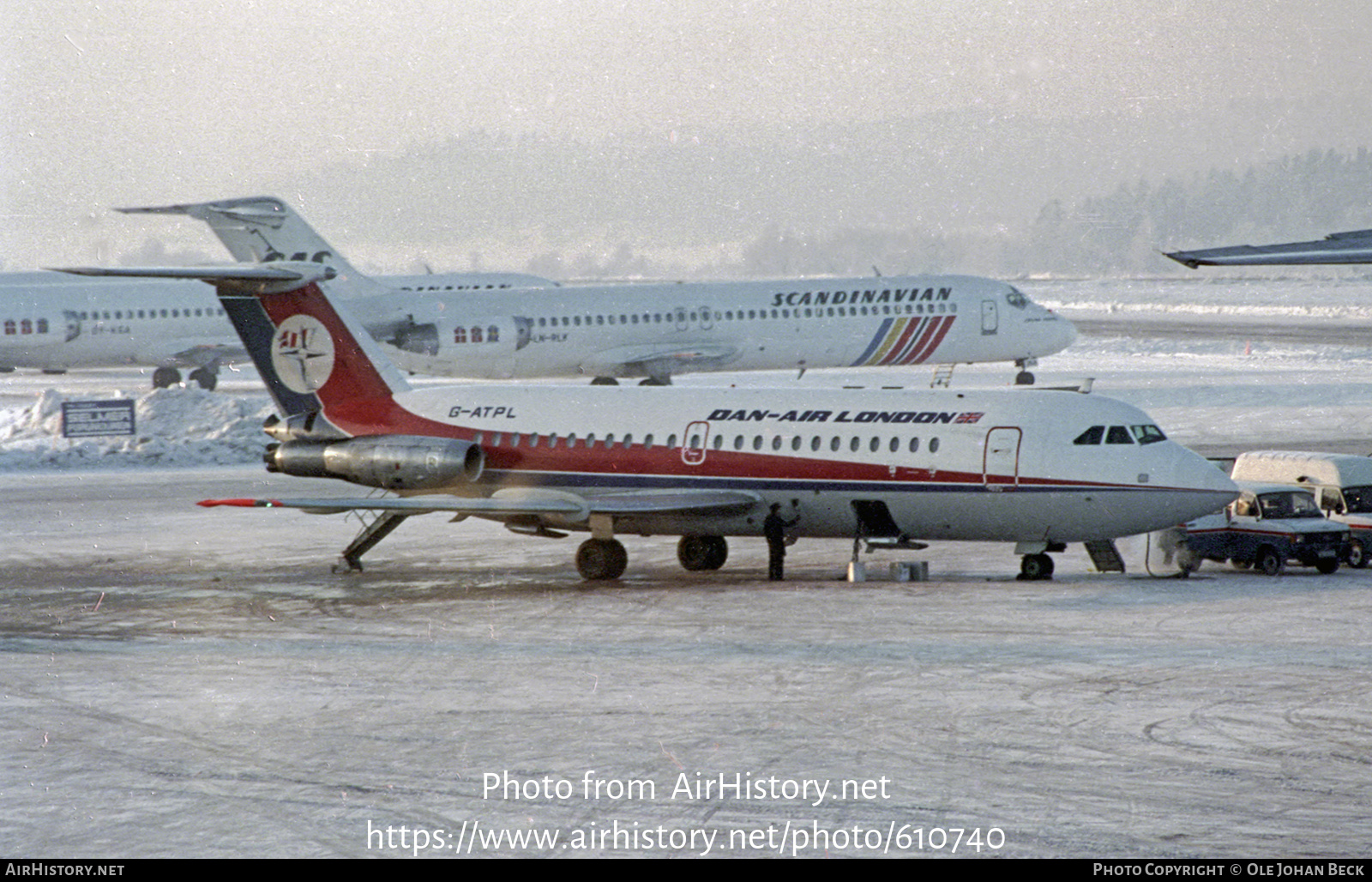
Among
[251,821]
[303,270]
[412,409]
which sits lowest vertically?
[251,821]

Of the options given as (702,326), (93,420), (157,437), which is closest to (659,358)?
(702,326)

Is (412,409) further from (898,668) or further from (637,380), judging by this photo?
(637,380)

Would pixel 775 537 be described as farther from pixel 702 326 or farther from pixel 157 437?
pixel 702 326

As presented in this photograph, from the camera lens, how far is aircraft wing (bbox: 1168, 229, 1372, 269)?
15.3 metres

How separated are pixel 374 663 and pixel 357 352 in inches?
410

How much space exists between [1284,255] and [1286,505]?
1357cm

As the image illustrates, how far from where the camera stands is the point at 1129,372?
68.6 meters

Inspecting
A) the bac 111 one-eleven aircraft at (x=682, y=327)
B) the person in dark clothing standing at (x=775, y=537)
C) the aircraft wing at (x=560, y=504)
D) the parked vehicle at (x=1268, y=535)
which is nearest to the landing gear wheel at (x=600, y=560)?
the aircraft wing at (x=560, y=504)

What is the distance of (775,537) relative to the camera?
27016mm

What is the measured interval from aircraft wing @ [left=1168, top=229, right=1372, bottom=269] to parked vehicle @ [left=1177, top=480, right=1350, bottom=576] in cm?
1207

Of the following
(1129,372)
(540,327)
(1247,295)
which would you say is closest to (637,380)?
(540,327)

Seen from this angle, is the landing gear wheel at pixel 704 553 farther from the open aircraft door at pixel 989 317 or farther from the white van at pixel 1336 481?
the open aircraft door at pixel 989 317
